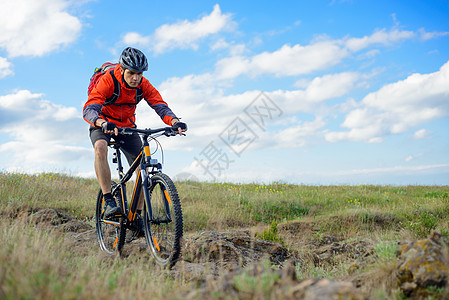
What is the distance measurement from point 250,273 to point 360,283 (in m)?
1.33

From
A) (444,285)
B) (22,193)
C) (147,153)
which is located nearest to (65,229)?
(147,153)

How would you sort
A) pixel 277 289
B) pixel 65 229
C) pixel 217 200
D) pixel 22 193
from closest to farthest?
pixel 277 289
pixel 65 229
pixel 22 193
pixel 217 200

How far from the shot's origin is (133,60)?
17.4ft

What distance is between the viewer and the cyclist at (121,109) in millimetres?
5320

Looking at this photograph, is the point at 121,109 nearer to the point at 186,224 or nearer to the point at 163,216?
the point at 163,216

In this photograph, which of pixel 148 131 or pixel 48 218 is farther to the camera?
pixel 48 218

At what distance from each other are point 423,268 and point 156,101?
457cm

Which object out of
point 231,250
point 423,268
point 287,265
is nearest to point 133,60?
point 231,250

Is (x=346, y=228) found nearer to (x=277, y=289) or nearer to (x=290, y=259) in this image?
(x=290, y=259)

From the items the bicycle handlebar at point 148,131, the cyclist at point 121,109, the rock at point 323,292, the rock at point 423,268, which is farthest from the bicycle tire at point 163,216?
the rock at point 423,268

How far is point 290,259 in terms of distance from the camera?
5660mm

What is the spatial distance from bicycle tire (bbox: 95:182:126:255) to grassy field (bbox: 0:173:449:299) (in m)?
0.21

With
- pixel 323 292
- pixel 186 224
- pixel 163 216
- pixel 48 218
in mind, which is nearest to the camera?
pixel 323 292

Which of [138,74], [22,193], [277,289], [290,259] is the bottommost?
[290,259]
